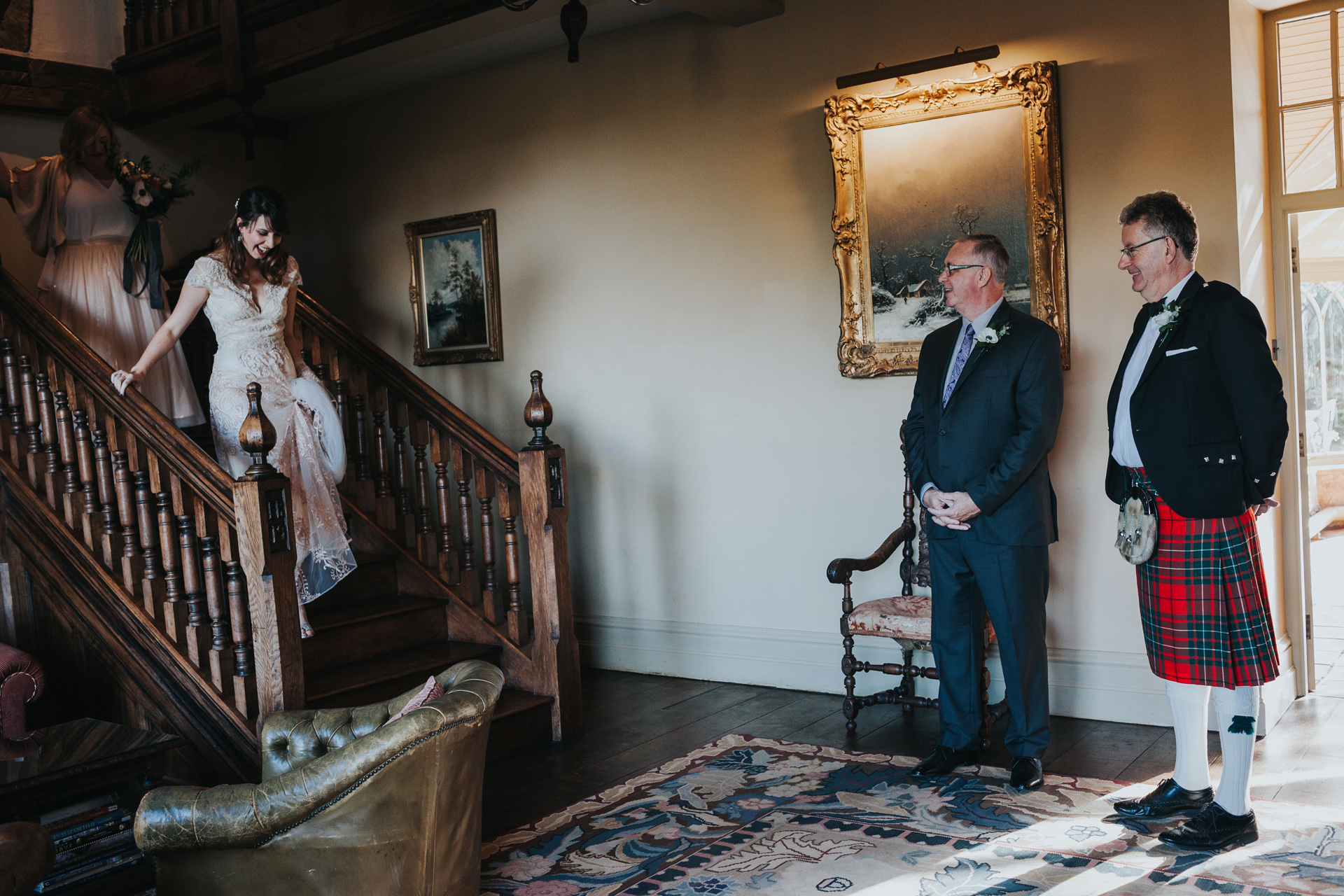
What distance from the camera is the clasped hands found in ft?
12.3

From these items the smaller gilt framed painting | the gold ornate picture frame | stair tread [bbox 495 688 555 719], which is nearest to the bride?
stair tread [bbox 495 688 555 719]

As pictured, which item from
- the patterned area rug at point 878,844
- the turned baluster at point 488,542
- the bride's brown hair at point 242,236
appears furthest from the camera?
the turned baluster at point 488,542

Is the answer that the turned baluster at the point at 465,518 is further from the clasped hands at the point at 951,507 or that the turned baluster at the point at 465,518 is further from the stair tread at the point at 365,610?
the clasped hands at the point at 951,507

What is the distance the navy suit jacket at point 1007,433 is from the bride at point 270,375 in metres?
2.41

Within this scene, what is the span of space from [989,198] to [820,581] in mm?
1959

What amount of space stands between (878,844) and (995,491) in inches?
48.5

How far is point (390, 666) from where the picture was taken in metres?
4.61

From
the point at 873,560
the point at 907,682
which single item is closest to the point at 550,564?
the point at 873,560

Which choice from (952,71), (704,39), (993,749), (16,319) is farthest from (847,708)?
(16,319)

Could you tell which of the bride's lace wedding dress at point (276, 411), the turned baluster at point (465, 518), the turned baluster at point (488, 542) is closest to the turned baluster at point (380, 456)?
the turned baluster at point (465, 518)

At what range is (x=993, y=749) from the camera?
13.8 feet

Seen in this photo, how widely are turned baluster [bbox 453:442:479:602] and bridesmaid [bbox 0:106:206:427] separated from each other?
132 centimetres

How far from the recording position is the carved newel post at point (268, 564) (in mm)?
3662

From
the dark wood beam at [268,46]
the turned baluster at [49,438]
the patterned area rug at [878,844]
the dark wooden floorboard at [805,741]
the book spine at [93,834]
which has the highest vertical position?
the dark wood beam at [268,46]
